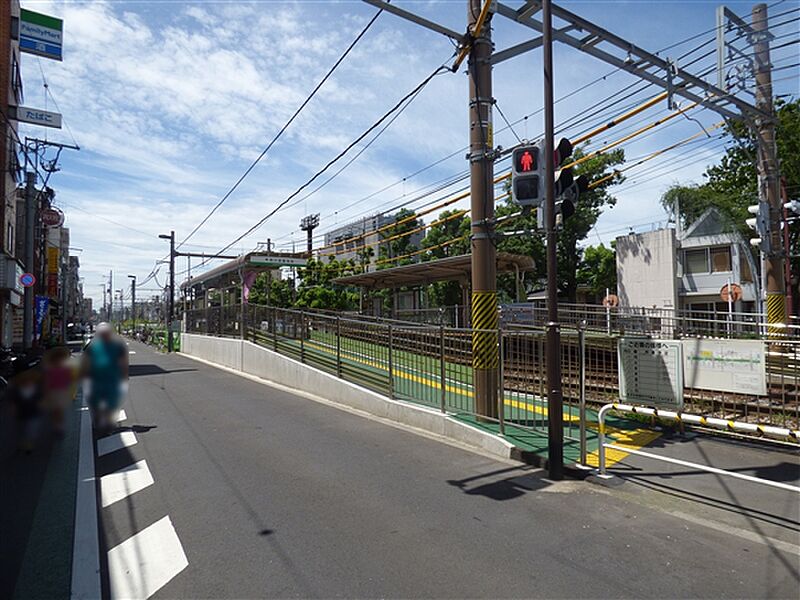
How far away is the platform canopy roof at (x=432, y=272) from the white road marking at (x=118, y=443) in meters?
10.9

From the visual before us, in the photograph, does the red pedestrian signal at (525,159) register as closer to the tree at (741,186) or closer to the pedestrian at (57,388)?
the pedestrian at (57,388)

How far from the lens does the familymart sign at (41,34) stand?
4.73 feet

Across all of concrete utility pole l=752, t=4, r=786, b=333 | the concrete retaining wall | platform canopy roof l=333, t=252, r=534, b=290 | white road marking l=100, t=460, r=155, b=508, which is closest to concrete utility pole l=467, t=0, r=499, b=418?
the concrete retaining wall

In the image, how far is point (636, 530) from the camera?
610cm

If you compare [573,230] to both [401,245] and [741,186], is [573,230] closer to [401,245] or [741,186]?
[741,186]

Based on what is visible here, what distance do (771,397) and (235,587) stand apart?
8.57 m

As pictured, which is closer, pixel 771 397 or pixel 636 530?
pixel 636 530

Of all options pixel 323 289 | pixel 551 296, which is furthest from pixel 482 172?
pixel 323 289

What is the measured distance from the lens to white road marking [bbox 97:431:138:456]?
947cm

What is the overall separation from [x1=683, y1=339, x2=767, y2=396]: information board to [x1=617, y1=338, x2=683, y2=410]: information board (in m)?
0.61

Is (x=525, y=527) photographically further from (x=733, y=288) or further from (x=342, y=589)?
(x=733, y=288)

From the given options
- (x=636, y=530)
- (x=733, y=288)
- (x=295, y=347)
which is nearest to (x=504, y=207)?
(x=733, y=288)

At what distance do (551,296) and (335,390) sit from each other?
7873 mm

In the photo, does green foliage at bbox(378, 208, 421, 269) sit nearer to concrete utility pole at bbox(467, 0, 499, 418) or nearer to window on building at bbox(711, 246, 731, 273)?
window on building at bbox(711, 246, 731, 273)
